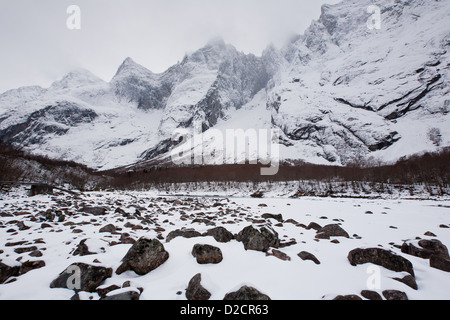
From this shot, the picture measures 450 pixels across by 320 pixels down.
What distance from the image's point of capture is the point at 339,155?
150m

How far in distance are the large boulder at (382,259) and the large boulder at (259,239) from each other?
2.37 metres

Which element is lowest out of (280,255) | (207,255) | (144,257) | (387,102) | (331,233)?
(331,233)

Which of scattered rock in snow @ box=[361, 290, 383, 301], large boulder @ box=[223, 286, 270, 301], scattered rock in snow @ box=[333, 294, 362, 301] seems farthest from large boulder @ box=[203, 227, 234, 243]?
scattered rock in snow @ box=[361, 290, 383, 301]

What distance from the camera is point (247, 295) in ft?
13.0

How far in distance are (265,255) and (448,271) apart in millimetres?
5322

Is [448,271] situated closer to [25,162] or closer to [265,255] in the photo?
[265,255]

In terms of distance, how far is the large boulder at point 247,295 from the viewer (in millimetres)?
3967

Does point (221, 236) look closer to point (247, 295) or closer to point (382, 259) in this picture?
point (247, 295)

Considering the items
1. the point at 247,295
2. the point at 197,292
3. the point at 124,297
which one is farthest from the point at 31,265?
the point at 247,295

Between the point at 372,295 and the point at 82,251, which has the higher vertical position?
the point at 82,251

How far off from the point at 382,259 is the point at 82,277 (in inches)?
307

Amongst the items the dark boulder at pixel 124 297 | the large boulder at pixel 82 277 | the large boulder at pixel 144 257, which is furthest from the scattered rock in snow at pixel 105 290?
the large boulder at pixel 144 257

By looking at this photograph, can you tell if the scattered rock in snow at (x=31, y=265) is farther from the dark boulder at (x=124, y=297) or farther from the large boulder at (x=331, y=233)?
the large boulder at (x=331, y=233)
